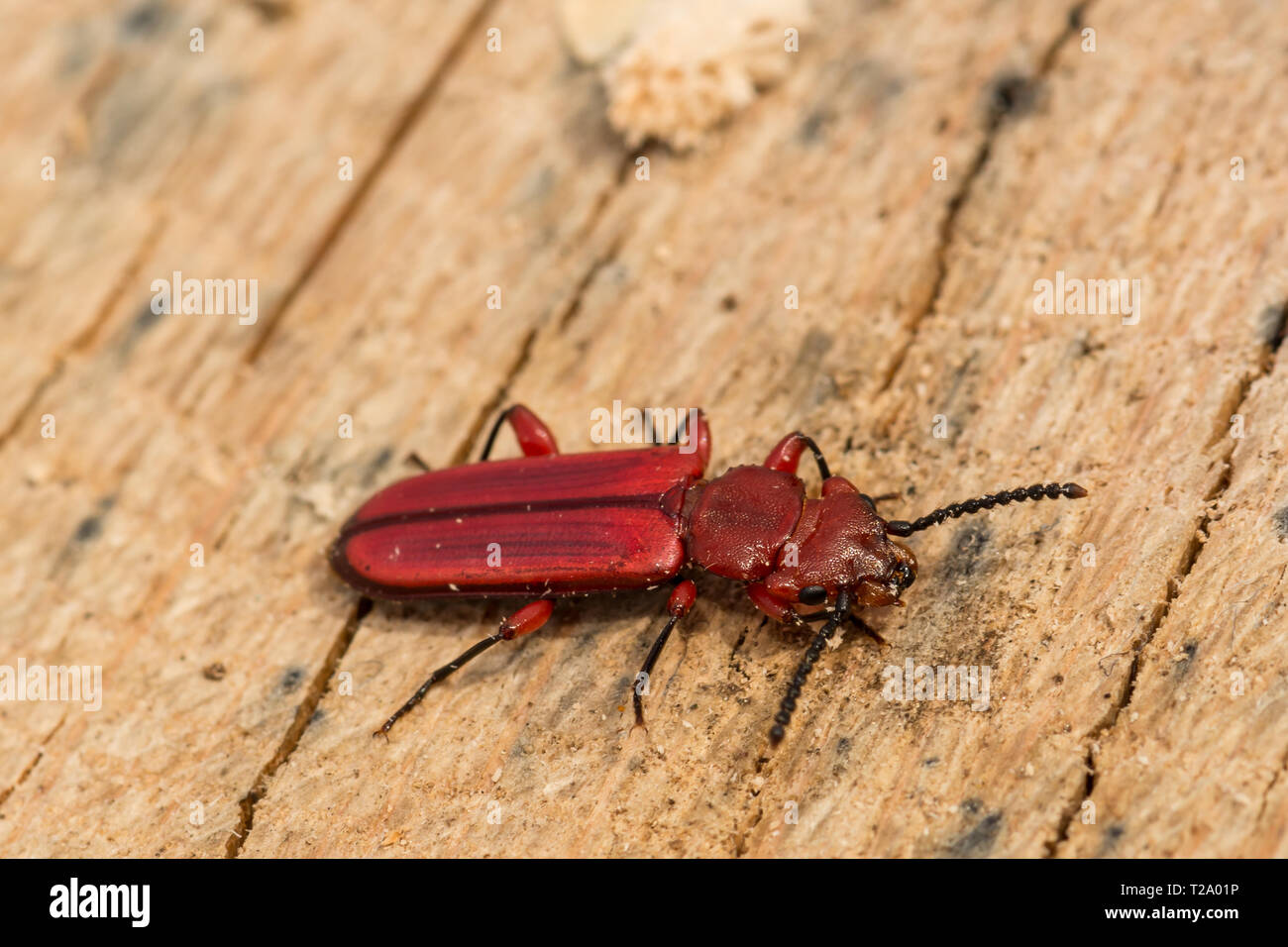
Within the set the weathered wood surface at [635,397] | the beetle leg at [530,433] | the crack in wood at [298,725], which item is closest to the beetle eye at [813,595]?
the weathered wood surface at [635,397]

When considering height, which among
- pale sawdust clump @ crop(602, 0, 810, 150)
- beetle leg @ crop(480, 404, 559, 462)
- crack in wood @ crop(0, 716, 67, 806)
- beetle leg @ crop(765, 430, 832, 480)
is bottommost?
crack in wood @ crop(0, 716, 67, 806)

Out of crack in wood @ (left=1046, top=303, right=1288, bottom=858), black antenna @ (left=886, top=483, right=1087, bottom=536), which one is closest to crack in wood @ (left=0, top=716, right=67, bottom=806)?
black antenna @ (left=886, top=483, right=1087, bottom=536)

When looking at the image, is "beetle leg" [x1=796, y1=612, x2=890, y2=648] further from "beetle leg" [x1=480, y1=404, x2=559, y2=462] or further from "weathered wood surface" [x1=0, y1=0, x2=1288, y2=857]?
"beetle leg" [x1=480, y1=404, x2=559, y2=462]

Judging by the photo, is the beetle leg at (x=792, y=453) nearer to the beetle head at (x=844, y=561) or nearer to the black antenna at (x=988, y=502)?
the beetle head at (x=844, y=561)

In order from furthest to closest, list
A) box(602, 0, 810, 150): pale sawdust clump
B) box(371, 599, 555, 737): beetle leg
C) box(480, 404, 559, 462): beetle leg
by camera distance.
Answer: box(602, 0, 810, 150): pale sawdust clump → box(480, 404, 559, 462): beetle leg → box(371, 599, 555, 737): beetle leg

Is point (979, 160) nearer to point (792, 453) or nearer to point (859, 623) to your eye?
point (792, 453)
